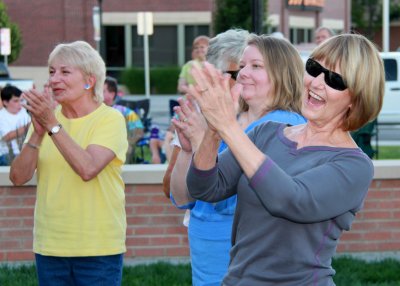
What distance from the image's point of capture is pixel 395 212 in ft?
25.8

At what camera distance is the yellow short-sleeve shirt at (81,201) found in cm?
473

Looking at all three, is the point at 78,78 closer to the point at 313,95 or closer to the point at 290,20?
the point at 313,95

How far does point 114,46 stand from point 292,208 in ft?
140

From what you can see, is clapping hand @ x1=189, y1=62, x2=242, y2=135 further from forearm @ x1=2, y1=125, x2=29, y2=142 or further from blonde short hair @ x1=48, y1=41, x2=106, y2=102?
forearm @ x1=2, y1=125, x2=29, y2=142

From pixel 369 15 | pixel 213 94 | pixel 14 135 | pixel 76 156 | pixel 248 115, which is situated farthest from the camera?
pixel 369 15

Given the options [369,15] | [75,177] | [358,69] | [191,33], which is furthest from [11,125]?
[369,15]

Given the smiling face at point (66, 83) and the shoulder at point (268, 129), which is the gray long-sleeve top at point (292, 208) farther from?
the smiling face at point (66, 83)

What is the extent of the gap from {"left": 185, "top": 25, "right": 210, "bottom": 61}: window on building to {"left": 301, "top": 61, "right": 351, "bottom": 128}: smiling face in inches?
1600

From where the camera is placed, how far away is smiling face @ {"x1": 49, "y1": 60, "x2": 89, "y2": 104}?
193 inches

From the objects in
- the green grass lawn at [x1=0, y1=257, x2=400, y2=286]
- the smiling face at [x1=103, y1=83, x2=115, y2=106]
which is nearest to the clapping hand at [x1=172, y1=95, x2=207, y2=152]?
the green grass lawn at [x1=0, y1=257, x2=400, y2=286]

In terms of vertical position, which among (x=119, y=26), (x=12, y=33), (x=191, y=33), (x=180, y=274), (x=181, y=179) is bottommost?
(x=191, y=33)

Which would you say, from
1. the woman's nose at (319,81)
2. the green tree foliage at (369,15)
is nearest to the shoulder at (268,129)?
the woman's nose at (319,81)

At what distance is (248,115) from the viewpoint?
4.17 metres

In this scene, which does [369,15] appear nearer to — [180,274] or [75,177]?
[180,274]
